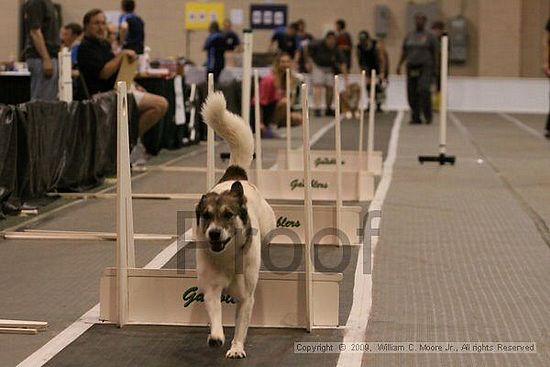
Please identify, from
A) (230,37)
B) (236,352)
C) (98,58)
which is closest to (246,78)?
(98,58)

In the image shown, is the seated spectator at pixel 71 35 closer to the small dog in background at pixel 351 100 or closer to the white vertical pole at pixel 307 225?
the small dog in background at pixel 351 100

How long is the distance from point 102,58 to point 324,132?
7.59 metres

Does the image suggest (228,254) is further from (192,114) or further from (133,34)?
(192,114)

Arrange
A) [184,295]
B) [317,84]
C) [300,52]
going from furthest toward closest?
[300,52], [317,84], [184,295]

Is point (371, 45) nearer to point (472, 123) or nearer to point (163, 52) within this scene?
point (472, 123)

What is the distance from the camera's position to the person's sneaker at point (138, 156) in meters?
13.0

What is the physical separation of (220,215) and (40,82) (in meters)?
8.62

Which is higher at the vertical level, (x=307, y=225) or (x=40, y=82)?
(x=40, y=82)

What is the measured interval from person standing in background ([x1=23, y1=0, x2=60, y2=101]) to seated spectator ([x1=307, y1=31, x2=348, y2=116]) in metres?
12.9

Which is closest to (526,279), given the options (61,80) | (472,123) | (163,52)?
(61,80)

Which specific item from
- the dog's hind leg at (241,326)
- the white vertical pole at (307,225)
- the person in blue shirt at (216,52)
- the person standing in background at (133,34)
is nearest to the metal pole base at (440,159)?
the person standing in background at (133,34)

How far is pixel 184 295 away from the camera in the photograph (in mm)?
5637

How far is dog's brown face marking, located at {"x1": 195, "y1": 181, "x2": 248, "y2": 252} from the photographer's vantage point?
4844mm

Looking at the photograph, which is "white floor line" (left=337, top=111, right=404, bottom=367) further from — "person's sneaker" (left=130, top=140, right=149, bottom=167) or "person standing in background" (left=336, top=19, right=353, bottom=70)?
"person standing in background" (left=336, top=19, right=353, bottom=70)
